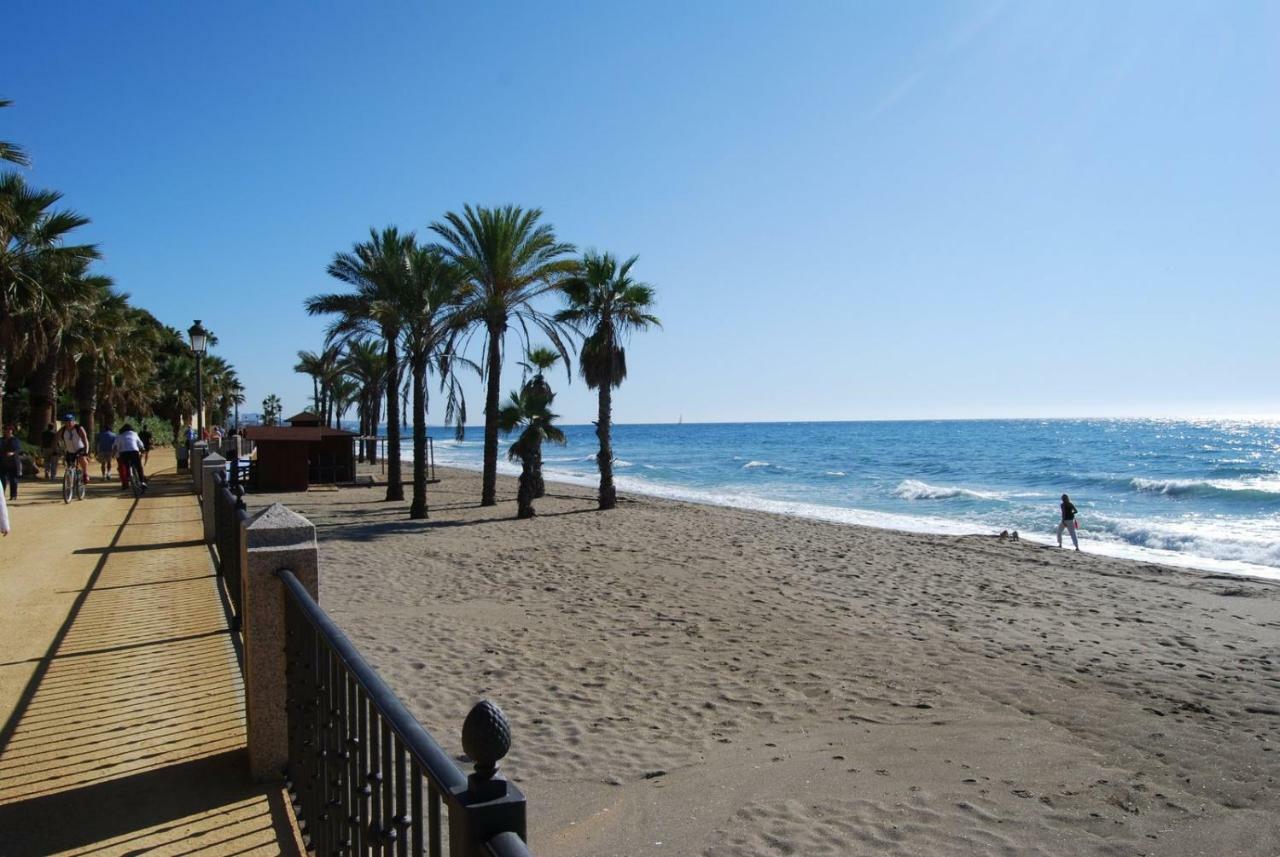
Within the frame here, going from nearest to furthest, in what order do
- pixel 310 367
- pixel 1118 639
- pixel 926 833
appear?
pixel 926 833 → pixel 1118 639 → pixel 310 367

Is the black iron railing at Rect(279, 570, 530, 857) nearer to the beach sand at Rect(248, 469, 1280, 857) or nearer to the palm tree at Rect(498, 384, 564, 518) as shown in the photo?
the beach sand at Rect(248, 469, 1280, 857)

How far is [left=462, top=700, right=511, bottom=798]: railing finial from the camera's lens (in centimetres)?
159

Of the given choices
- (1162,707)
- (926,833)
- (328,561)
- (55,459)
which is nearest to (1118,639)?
(1162,707)

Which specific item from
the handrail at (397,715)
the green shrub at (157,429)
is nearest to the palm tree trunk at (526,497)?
the handrail at (397,715)

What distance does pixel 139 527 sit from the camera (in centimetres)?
1379

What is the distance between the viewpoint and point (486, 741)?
1.59m

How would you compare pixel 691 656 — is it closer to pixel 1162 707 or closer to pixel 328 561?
pixel 1162 707

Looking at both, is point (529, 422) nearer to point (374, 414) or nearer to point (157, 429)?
point (374, 414)

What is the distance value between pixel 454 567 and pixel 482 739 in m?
12.5

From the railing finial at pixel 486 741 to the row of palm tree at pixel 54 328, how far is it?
2100 cm

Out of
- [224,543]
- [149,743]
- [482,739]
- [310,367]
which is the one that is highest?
[310,367]

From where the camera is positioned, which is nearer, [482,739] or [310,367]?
[482,739]

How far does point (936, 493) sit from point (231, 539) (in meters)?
33.9

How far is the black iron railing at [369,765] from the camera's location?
5.24ft
